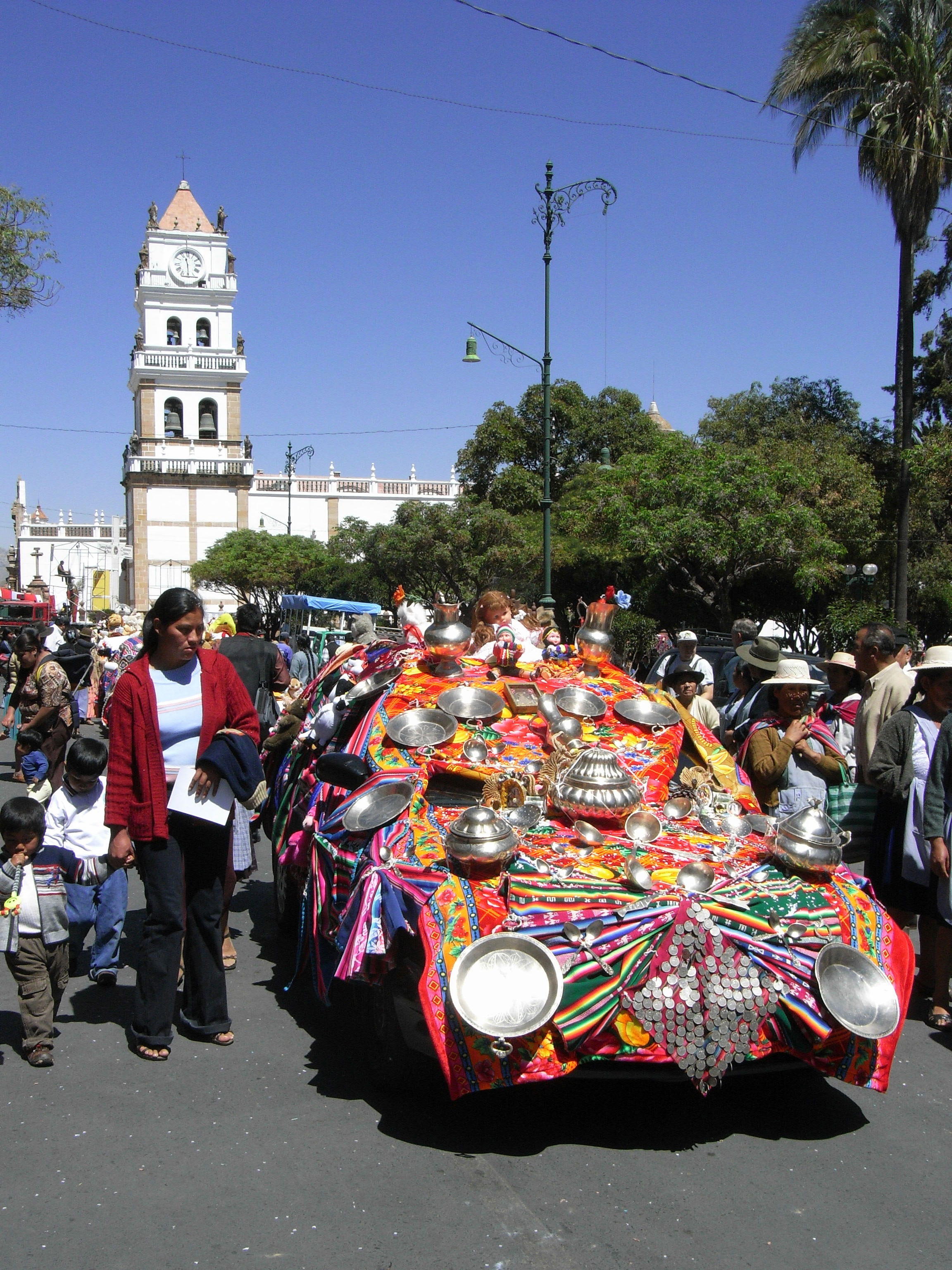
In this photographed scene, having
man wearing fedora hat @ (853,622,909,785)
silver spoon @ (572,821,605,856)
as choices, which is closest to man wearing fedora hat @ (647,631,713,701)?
man wearing fedora hat @ (853,622,909,785)

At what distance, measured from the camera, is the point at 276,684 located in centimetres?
800

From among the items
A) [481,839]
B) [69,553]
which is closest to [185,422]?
[69,553]

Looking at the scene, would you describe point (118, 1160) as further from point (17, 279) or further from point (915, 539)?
point (915, 539)

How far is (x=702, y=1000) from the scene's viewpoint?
145 inches

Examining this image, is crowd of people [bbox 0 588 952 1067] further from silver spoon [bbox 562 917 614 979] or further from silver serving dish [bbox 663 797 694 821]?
silver spoon [bbox 562 917 614 979]

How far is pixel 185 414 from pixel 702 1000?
206 feet

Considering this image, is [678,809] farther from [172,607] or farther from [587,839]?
[172,607]

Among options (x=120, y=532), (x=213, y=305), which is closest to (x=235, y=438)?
(x=213, y=305)

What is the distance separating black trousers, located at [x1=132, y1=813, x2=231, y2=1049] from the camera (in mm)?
4637

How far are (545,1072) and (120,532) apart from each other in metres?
94.6

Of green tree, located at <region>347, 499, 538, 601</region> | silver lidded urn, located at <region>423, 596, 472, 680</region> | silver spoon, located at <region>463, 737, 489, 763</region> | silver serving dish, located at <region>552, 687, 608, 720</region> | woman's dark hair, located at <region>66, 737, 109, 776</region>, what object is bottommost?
woman's dark hair, located at <region>66, 737, 109, 776</region>

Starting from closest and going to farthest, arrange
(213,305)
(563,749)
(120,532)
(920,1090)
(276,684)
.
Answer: (920,1090), (563,749), (276,684), (213,305), (120,532)

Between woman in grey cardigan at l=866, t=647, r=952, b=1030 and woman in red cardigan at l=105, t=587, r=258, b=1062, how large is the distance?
3257mm

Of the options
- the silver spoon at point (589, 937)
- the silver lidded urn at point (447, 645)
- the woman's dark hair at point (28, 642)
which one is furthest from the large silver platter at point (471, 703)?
the woman's dark hair at point (28, 642)
